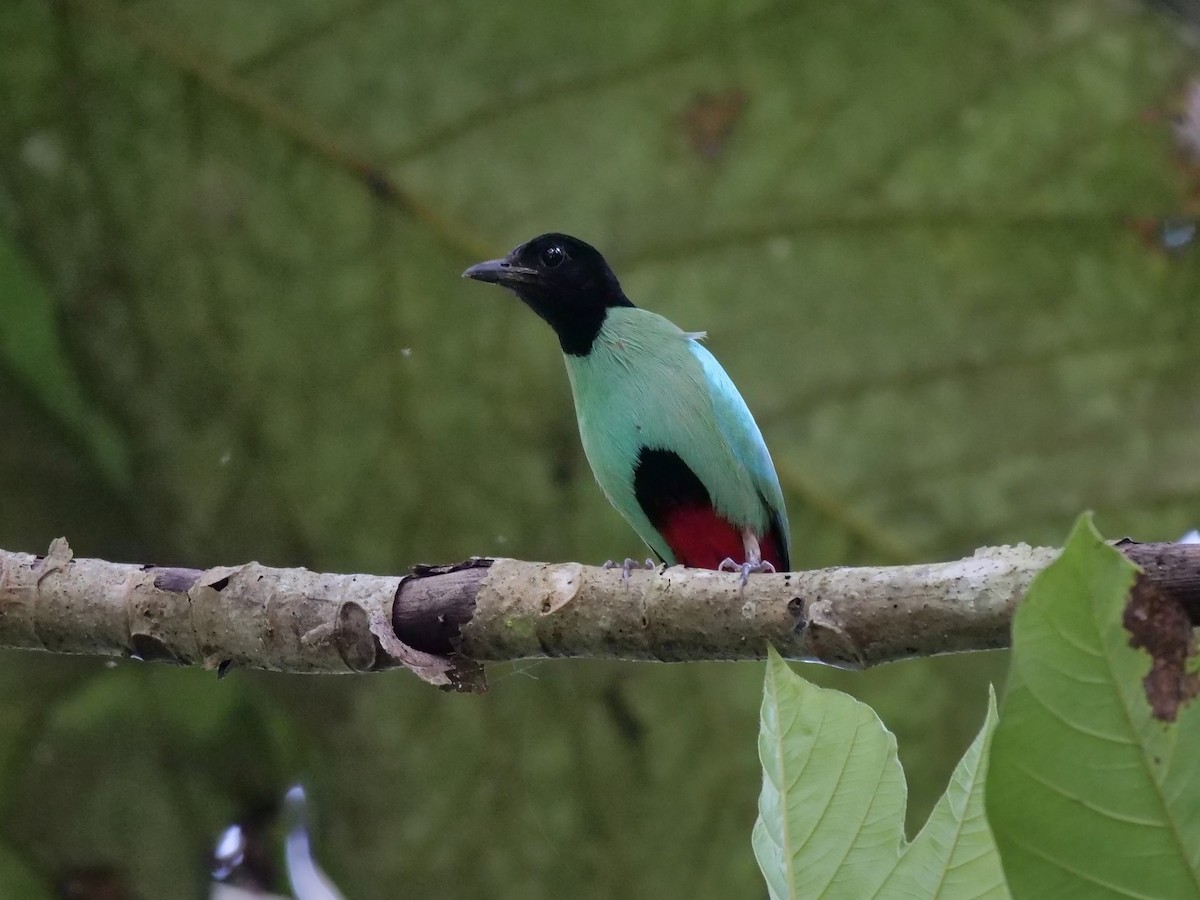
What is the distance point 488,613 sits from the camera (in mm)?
1961

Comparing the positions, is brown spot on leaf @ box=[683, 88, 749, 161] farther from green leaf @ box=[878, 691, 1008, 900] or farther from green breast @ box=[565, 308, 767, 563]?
green leaf @ box=[878, 691, 1008, 900]

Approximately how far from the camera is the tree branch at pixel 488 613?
5.41 feet

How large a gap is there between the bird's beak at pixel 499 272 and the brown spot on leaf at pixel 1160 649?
198 centimetres

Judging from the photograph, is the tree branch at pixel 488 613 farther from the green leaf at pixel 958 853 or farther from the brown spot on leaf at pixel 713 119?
the brown spot on leaf at pixel 713 119

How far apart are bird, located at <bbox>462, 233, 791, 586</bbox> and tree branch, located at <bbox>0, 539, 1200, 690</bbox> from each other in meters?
1.21

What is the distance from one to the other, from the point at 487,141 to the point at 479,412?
582 mm

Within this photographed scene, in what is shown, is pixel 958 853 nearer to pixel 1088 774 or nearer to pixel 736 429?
pixel 1088 774

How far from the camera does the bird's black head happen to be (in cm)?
303

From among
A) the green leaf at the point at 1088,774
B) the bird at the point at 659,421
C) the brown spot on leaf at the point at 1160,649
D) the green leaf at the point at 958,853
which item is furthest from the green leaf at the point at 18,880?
the brown spot on leaf at the point at 1160,649

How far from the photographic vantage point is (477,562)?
204 cm

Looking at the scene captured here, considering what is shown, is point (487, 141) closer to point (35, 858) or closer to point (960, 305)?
point (960, 305)

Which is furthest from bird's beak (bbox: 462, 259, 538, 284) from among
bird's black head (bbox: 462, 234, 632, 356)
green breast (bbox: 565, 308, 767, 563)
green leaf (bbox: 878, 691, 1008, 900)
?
green leaf (bbox: 878, 691, 1008, 900)

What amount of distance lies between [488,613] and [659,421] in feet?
5.33

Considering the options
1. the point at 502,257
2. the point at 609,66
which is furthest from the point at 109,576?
the point at 609,66
